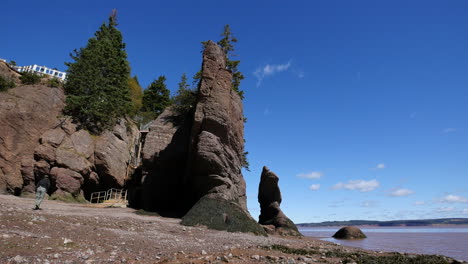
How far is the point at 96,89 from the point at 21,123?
7.19 metres

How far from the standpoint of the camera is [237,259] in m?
7.85

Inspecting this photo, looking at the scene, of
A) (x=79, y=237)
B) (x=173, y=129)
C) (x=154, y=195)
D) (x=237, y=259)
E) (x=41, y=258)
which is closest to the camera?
(x=41, y=258)

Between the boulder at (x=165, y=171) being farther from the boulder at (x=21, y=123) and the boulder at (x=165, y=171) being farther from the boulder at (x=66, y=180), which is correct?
the boulder at (x=21, y=123)

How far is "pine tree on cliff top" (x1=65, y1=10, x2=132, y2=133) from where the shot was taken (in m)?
28.5

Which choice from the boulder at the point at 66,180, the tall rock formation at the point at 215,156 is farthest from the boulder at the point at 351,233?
the boulder at the point at 66,180

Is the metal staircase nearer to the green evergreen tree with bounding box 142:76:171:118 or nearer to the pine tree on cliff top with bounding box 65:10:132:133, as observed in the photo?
the pine tree on cliff top with bounding box 65:10:132:133

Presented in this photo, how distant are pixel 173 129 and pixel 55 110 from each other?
11.7 meters

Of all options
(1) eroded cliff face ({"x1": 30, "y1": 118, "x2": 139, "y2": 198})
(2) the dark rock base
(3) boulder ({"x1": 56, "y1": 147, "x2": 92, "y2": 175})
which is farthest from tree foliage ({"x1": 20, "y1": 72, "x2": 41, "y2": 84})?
(2) the dark rock base

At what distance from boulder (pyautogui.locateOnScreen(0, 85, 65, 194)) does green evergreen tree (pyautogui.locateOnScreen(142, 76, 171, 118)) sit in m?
22.0

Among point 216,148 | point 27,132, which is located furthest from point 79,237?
point 27,132

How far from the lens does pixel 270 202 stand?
108 ft

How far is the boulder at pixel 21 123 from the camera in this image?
2294cm

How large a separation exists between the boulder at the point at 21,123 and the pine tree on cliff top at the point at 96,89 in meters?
1.87

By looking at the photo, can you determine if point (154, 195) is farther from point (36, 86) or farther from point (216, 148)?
point (36, 86)
